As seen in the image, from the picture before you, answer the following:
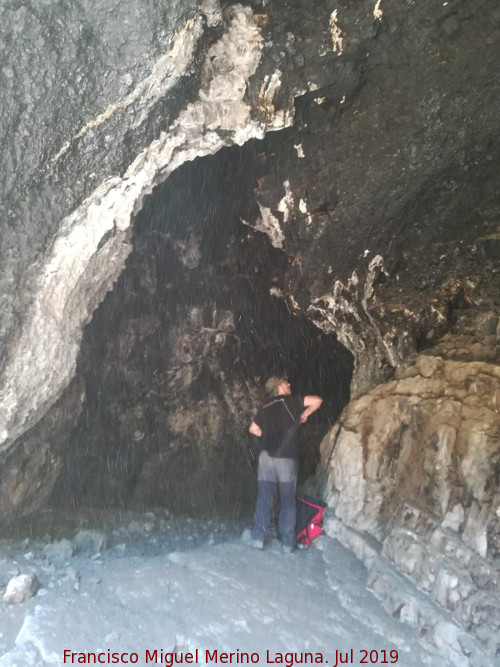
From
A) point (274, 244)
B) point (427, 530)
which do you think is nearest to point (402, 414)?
point (427, 530)

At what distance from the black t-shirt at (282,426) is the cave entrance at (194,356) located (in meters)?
1.98

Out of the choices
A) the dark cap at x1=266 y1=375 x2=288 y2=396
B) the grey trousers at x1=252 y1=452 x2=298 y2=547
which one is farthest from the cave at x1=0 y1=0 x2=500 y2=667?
the dark cap at x1=266 y1=375 x2=288 y2=396

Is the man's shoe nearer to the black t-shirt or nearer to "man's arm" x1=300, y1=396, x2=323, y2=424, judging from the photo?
the black t-shirt

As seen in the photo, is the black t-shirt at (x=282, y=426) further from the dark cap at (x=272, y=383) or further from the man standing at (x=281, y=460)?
the dark cap at (x=272, y=383)

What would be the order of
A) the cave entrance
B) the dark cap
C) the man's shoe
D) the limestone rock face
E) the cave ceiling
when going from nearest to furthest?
the cave ceiling
the limestone rock face
the man's shoe
the cave entrance
the dark cap

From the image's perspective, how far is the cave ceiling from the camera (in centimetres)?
330

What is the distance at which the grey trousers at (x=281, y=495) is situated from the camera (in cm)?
479

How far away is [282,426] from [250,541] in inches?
43.1

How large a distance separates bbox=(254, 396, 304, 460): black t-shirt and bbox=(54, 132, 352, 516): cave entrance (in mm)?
1980

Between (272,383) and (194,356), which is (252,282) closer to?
(194,356)

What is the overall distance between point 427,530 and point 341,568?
811mm

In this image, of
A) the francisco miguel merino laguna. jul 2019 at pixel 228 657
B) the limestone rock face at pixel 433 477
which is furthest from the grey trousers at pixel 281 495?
the francisco miguel merino laguna. jul 2019 at pixel 228 657

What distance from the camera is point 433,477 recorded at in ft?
14.7

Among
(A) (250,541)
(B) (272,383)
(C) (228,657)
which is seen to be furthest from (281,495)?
(B) (272,383)
